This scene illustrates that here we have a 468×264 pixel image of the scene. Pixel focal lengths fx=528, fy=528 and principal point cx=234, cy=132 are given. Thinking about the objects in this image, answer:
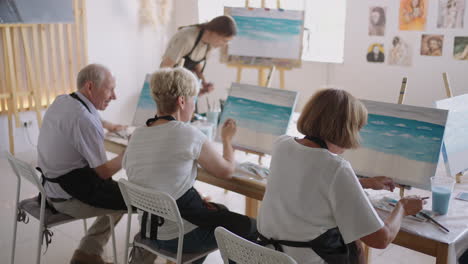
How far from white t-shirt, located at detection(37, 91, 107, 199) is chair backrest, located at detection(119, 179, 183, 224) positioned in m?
0.43

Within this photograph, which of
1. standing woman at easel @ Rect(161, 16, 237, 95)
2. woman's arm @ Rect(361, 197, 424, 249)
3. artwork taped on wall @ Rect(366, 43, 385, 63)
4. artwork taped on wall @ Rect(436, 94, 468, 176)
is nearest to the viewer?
woman's arm @ Rect(361, 197, 424, 249)

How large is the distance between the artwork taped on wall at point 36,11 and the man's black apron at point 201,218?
334 cm

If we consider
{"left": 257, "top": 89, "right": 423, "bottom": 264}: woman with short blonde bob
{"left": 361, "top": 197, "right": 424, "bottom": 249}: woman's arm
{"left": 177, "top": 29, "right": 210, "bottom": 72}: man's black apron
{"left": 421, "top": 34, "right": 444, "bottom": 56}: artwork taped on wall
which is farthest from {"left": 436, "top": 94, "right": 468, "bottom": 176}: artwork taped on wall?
{"left": 421, "top": 34, "right": 444, "bottom": 56}: artwork taped on wall

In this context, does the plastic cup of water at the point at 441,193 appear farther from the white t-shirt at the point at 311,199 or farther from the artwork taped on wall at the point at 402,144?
the white t-shirt at the point at 311,199

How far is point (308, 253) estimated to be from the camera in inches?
68.0

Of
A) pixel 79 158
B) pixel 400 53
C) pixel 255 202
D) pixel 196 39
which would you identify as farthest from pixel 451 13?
pixel 79 158

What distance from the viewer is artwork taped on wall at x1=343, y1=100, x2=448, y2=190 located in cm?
225

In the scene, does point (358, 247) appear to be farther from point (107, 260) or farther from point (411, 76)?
point (411, 76)

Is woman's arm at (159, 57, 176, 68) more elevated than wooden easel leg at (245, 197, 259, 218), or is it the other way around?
woman's arm at (159, 57, 176, 68)

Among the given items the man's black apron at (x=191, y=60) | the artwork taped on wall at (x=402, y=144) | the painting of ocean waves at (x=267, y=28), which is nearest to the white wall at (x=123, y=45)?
the painting of ocean waves at (x=267, y=28)

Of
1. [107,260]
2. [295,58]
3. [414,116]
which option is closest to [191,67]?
[295,58]

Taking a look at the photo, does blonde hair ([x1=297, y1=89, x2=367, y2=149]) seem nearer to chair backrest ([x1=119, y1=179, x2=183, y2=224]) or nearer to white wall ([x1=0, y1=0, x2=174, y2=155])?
chair backrest ([x1=119, y1=179, x2=183, y2=224])

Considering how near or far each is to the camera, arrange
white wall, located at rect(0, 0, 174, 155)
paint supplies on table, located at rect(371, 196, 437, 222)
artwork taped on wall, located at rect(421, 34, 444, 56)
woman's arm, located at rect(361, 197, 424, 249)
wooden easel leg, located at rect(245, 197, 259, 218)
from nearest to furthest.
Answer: woman's arm, located at rect(361, 197, 424, 249)
paint supplies on table, located at rect(371, 196, 437, 222)
wooden easel leg, located at rect(245, 197, 259, 218)
artwork taped on wall, located at rect(421, 34, 444, 56)
white wall, located at rect(0, 0, 174, 155)

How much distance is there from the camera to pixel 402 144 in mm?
2324
